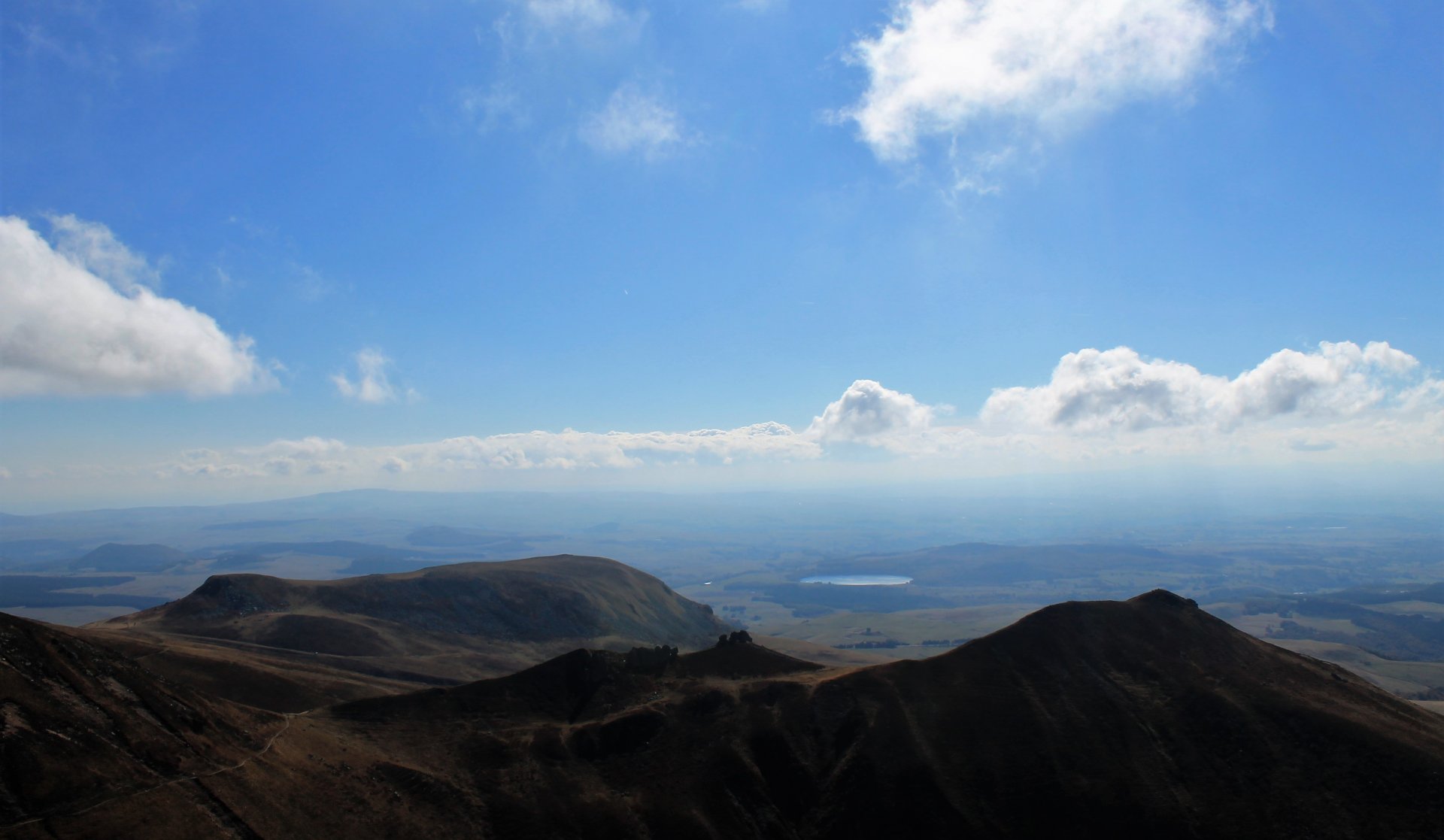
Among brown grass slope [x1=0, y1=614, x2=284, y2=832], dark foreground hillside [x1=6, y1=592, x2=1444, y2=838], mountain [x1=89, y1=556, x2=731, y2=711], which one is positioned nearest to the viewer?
brown grass slope [x1=0, y1=614, x2=284, y2=832]

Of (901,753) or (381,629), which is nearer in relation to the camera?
(901,753)

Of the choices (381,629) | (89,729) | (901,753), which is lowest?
(381,629)

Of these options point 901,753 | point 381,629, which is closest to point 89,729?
point 901,753


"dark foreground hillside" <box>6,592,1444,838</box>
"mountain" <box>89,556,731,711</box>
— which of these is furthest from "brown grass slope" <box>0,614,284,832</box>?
"mountain" <box>89,556,731,711</box>

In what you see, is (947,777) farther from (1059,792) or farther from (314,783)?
(314,783)

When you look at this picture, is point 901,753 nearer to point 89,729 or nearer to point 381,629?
point 89,729

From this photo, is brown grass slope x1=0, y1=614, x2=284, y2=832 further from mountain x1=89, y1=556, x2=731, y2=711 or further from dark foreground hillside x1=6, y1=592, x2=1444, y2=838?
mountain x1=89, y1=556, x2=731, y2=711
